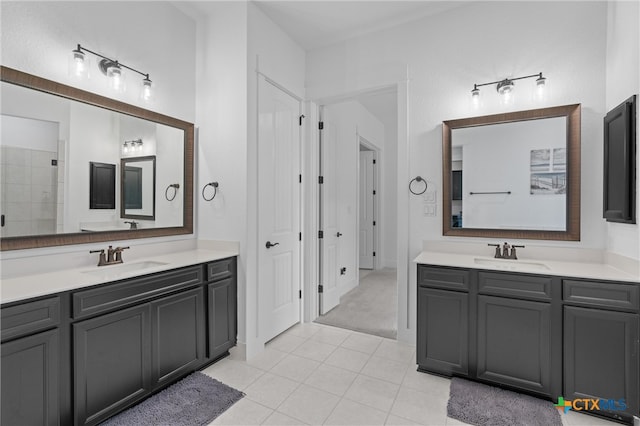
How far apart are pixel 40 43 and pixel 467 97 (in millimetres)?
3161

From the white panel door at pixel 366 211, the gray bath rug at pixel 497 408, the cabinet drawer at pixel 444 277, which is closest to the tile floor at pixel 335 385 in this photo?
the gray bath rug at pixel 497 408

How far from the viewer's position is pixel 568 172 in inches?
94.2

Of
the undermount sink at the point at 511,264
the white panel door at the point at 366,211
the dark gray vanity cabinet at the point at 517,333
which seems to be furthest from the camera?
the white panel door at the point at 366,211

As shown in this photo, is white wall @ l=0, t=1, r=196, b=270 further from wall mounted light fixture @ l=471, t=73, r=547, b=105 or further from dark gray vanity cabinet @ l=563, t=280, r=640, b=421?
dark gray vanity cabinet @ l=563, t=280, r=640, b=421

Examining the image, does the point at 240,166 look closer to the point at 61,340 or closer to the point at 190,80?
the point at 190,80

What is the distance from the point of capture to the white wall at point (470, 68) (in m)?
2.35

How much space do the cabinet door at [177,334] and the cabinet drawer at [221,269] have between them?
0.49 feet

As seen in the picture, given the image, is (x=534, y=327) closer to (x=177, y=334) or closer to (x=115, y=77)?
(x=177, y=334)

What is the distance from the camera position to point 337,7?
9.20 ft

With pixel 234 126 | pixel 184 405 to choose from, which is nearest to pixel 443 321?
pixel 184 405

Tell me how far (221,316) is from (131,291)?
0.82 meters

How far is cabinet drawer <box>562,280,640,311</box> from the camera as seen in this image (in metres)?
1.83

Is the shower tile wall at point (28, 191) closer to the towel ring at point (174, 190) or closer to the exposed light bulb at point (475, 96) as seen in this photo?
the towel ring at point (174, 190)

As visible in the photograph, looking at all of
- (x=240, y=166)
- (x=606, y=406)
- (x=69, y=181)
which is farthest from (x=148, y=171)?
(x=606, y=406)
